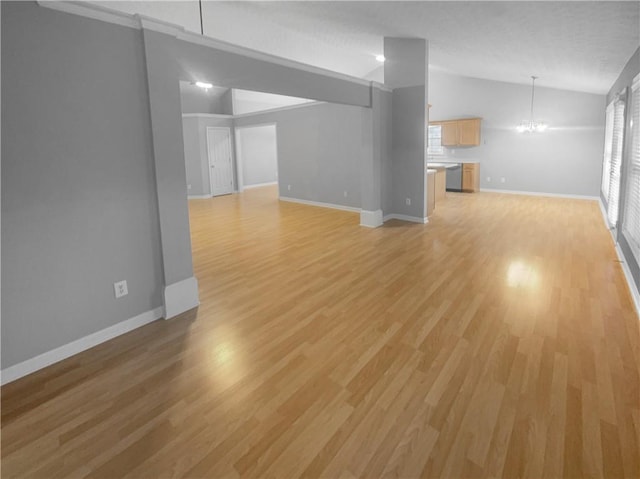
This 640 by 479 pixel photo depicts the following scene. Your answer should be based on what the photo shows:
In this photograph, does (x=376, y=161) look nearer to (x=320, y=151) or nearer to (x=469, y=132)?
(x=320, y=151)

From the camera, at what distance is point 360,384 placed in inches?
84.6

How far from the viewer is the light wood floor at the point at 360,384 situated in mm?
1641

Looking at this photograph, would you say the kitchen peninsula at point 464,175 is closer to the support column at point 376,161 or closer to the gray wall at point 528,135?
the gray wall at point 528,135

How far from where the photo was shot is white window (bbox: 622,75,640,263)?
3.58 m

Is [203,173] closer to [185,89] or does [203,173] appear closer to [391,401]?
[185,89]

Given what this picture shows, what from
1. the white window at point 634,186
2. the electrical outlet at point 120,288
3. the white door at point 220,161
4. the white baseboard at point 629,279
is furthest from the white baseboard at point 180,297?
the white door at point 220,161

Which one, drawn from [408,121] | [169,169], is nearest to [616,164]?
[408,121]

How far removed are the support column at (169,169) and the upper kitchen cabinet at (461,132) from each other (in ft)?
27.7

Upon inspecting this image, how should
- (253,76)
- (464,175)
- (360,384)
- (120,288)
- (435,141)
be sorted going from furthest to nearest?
1. (435,141)
2. (464,175)
3. (253,76)
4. (120,288)
5. (360,384)

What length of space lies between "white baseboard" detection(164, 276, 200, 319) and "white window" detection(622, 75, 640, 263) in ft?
13.0

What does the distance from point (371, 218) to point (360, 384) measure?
13.7 feet

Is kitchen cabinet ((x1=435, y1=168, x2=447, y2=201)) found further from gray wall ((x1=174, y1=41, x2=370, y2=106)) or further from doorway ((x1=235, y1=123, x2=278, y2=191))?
doorway ((x1=235, y1=123, x2=278, y2=191))

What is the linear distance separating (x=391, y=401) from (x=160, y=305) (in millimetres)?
2020

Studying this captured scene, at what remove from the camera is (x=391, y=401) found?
78.7 inches
